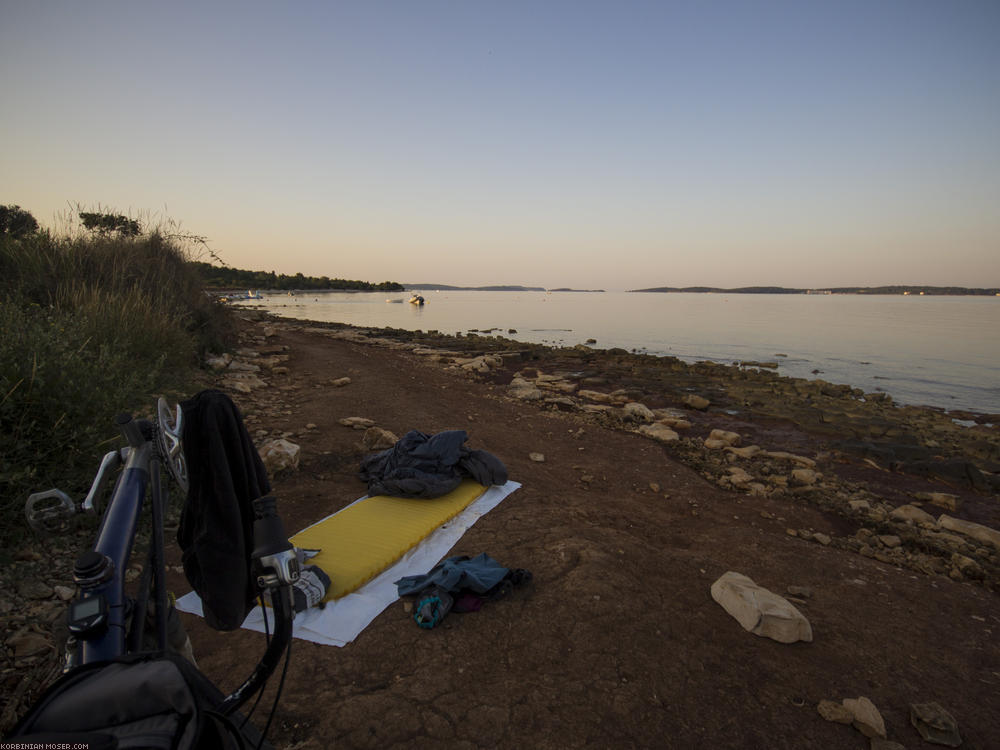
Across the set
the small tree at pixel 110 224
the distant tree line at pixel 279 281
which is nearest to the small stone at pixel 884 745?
the small tree at pixel 110 224

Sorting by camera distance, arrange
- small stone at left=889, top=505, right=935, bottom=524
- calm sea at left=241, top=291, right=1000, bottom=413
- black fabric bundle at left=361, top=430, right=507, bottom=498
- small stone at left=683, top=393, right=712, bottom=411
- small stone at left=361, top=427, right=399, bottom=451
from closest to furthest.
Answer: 1. black fabric bundle at left=361, top=430, right=507, bottom=498
2. small stone at left=889, top=505, right=935, bottom=524
3. small stone at left=361, top=427, right=399, bottom=451
4. small stone at left=683, top=393, right=712, bottom=411
5. calm sea at left=241, top=291, right=1000, bottom=413

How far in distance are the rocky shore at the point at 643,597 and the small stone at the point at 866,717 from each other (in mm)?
12

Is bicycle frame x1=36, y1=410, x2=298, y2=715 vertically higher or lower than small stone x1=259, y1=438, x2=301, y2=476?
higher

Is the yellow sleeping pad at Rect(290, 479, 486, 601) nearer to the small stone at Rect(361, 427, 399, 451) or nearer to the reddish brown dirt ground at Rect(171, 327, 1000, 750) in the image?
the reddish brown dirt ground at Rect(171, 327, 1000, 750)

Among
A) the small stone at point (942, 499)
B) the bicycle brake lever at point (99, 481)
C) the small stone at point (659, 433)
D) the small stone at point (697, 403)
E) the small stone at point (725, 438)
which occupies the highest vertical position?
the bicycle brake lever at point (99, 481)

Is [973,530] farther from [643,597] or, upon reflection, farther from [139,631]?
[139,631]

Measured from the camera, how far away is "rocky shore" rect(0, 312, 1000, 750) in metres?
2.68

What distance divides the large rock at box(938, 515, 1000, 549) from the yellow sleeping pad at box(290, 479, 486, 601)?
19.1ft

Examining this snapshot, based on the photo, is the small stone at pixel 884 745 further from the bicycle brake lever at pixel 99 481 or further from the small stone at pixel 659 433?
the small stone at pixel 659 433

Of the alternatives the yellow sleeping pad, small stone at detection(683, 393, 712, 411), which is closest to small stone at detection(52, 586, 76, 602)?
the yellow sleeping pad

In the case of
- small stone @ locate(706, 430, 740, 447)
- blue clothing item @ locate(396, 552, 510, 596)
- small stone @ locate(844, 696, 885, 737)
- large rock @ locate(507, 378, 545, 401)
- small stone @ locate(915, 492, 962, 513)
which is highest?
blue clothing item @ locate(396, 552, 510, 596)

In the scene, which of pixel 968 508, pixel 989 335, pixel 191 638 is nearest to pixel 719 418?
pixel 968 508

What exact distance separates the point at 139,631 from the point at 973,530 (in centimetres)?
816

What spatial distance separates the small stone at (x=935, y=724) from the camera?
269cm
